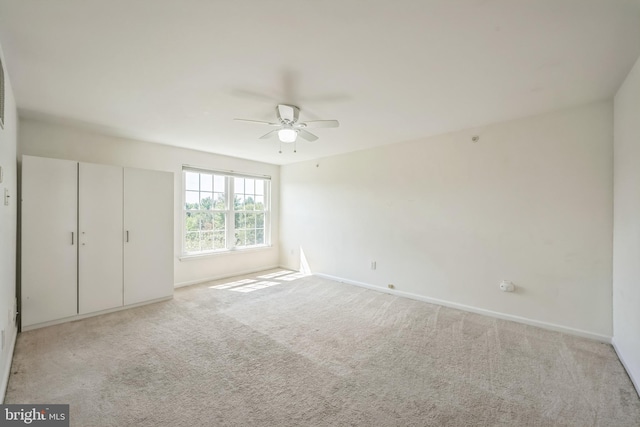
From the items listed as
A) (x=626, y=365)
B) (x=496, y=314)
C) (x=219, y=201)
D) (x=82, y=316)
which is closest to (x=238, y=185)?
(x=219, y=201)

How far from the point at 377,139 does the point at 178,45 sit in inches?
115

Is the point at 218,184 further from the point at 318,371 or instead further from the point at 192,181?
the point at 318,371

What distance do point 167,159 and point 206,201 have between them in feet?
3.22

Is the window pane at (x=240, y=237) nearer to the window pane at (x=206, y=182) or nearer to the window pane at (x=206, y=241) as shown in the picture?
the window pane at (x=206, y=241)

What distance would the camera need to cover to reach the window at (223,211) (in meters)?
4.90

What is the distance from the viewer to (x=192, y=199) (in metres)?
4.89

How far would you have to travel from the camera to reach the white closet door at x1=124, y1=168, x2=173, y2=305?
3.64 m

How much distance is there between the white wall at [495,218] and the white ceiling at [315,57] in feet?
1.51

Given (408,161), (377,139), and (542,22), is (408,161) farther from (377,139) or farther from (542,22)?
(542,22)

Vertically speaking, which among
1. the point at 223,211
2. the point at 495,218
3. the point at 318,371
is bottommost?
the point at 318,371

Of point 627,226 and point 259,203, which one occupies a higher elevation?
point 259,203

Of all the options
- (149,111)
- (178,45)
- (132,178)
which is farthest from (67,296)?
(178,45)

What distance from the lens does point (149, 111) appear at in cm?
300

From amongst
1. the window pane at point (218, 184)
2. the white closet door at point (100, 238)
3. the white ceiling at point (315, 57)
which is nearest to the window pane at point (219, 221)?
the window pane at point (218, 184)
